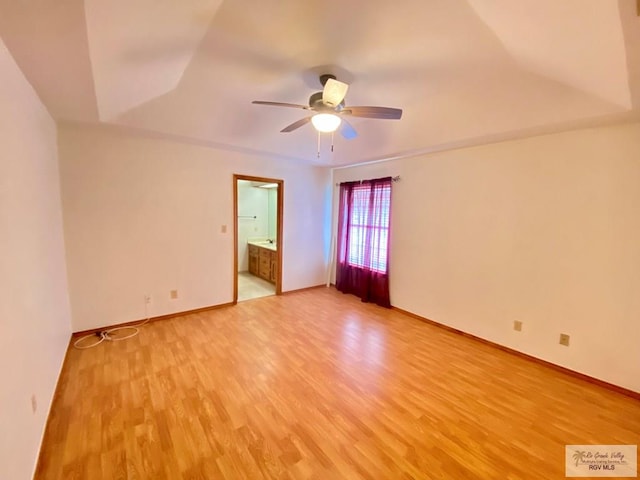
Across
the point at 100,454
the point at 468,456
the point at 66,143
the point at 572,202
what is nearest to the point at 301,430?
the point at 468,456

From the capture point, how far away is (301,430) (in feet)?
5.84

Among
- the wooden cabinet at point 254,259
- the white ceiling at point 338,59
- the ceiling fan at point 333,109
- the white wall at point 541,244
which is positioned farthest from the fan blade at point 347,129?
the wooden cabinet at point 254,259

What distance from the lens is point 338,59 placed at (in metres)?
2.02

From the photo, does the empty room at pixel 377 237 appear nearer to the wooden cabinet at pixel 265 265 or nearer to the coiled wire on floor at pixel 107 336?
the coiled wire on floor at pixel 107 336

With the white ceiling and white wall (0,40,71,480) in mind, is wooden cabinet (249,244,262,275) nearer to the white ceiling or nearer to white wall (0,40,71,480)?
the white ceiling

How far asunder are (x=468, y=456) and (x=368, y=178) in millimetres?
3619

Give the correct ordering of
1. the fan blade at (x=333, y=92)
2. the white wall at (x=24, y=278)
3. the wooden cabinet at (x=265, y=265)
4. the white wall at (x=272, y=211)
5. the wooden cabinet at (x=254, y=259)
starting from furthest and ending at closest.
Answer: the white wall at (x=272, y=211) → the wooden cabinet at (x=254, y=259) → the wooden cabinet at (x=265, y=265) → the fan blade at (x=333, y=92) → the white wall at (x=24, y=278)

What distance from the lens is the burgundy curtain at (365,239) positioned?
413cm

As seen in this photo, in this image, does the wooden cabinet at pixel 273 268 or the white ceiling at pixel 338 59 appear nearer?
the white ceiling at pixel 338 59

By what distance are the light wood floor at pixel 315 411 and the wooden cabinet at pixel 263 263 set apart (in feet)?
6.64

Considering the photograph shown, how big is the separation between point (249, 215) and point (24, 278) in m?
4.61

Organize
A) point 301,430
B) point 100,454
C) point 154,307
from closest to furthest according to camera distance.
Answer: point 100,454 < point 301,430 < point 154,307

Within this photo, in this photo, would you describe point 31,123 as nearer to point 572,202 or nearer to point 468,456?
point 468,456

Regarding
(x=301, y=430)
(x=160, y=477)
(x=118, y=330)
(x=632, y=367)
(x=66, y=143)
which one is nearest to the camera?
(x=160, y=477)
